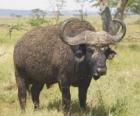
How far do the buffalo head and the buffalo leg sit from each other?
0.75 m

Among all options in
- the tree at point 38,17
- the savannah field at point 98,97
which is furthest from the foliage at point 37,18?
the savannah field at point 98,97

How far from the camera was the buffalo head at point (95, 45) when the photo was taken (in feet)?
23.5

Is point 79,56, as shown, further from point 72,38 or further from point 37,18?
point 37,18

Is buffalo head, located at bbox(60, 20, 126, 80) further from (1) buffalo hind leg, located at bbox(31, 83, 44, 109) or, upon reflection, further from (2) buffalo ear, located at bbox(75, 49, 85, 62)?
(1) buffalo hind leg, located at bbox(31, 83, 44, 109)

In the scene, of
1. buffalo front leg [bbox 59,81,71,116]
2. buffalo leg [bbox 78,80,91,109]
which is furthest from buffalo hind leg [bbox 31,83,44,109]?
buffalo front leg [bbox 59,81,71,116]

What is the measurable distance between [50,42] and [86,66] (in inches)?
39.0

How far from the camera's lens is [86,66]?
784 cm

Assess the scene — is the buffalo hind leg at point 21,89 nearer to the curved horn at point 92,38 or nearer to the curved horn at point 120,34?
the curved horn at point 92,38

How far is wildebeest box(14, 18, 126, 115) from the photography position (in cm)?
743

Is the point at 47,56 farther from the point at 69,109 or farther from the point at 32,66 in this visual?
the point at 69,109

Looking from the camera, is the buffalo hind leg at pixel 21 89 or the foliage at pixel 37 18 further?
the foliage at pixel 37 18

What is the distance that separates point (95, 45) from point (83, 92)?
4.85 feet

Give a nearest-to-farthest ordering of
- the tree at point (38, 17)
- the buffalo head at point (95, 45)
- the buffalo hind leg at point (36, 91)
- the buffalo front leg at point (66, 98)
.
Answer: the buffalo head at point (95, 45), the buffalo front leg at point (66, 98), the buffalo hind leg at point (36, 91), the tree at point (38, 17)

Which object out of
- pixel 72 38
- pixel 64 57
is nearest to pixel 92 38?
pixel 72 38
